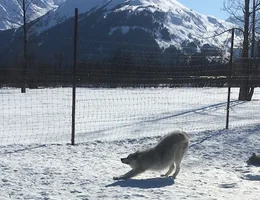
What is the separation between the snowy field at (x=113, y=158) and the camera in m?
5.91

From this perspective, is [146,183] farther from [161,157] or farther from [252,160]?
[252,160]

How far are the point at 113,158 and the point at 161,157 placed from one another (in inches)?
65.5

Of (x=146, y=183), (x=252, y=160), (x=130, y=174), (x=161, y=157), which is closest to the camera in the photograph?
(x=146, y=183)

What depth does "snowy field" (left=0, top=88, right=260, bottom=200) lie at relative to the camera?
591 cm


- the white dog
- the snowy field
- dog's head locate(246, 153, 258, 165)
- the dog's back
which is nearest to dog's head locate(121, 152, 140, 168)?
the white dog

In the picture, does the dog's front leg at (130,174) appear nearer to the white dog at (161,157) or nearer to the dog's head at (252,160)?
the white dog at (161,157)

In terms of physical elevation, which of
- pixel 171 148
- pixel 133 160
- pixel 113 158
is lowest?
pixel 113 158

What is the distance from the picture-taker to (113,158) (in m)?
8.16

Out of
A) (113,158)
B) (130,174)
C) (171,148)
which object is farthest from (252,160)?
(130,174)

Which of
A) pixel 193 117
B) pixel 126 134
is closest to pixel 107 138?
pixel 126 134

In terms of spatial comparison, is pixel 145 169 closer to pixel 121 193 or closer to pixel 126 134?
pixel 121 193

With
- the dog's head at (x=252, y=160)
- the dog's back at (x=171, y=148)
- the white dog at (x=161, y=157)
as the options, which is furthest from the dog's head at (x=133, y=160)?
the dog's head at (x=252, y=160)

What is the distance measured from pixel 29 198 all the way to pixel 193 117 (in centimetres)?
1015

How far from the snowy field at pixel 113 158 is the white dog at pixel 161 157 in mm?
189
